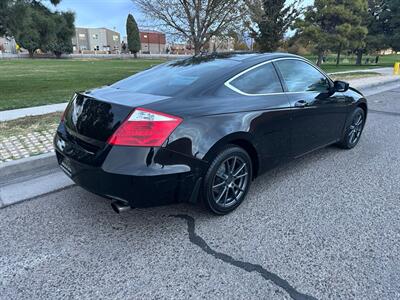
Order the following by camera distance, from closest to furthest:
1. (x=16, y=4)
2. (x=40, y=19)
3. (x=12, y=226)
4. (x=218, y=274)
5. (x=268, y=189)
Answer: (x=218, y=274), (x=12, y=226), (x=268, y=189), (x=16, y=4), (x=40, y=19)

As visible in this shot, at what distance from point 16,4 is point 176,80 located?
9.45 m

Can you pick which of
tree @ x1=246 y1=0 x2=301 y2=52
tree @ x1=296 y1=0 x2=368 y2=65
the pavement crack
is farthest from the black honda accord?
tree @ x1=296 y1=0 x2=368 y2=65

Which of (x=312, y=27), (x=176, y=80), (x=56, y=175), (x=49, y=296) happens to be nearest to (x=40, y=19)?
(x=56, y=175)

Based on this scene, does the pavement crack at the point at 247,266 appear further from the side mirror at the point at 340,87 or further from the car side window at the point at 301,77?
the side mirror at the point at 340,87

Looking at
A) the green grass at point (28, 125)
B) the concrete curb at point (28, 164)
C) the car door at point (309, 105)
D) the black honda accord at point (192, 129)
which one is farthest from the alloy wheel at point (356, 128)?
the green grass at point (28, 125)

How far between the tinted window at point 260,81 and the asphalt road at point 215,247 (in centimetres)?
115

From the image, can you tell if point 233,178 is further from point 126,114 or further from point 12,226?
point 12,226

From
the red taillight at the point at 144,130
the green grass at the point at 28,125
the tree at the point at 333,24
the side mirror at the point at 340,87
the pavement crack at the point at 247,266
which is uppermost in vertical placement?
the tree at the point at 333,24

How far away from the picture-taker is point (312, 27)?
938 inches

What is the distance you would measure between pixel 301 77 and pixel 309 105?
1.22 feet

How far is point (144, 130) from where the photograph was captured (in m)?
2.39

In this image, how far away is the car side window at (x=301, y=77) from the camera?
3.56 metres

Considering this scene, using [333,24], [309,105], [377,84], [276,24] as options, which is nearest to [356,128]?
[309,105]

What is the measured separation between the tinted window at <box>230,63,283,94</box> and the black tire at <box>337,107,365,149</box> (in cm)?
192
